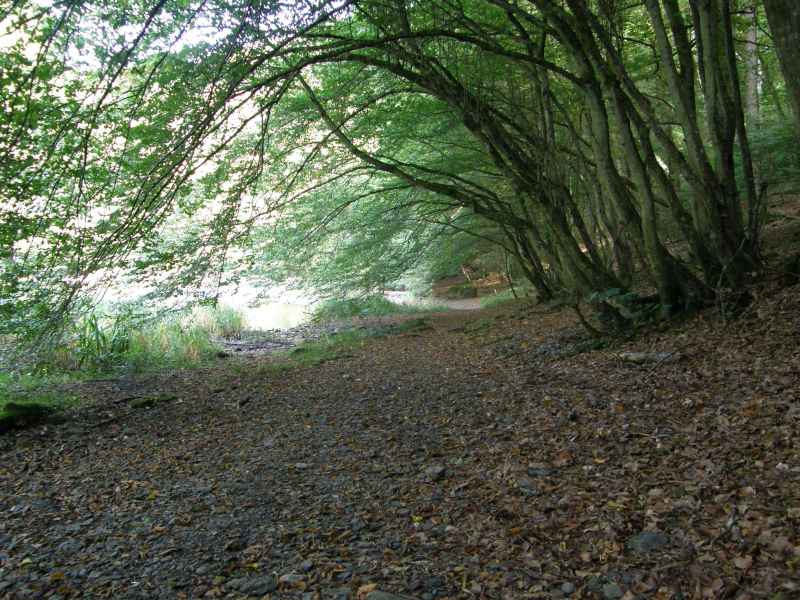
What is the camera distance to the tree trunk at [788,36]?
13.0 ft

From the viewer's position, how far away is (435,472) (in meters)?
3.35

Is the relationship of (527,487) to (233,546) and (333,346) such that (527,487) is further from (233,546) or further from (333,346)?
(333,346)

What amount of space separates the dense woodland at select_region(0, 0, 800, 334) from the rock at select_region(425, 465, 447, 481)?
7.05ft

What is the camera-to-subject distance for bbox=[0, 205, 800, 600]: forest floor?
2.23m

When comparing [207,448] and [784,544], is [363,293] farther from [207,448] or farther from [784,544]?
[784,544]

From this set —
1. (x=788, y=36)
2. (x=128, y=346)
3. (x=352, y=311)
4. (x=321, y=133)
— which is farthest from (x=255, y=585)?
(x=352, y=311)

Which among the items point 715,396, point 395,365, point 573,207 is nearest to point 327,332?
point 395,365

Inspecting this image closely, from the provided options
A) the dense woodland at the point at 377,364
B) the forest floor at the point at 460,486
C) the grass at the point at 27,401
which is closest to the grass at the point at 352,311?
the dense woodland at the point at 377,364

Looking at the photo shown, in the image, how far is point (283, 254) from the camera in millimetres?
8594

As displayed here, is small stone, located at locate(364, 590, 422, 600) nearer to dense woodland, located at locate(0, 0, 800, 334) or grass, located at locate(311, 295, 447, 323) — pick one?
dense woodland, located at locate(0, 0, 800, 334)

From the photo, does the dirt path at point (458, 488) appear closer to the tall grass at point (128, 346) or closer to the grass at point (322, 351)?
the tall grass at point (128, 346)

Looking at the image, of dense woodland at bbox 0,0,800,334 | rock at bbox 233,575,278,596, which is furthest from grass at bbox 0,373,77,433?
rock at bbox 233,575,278,596

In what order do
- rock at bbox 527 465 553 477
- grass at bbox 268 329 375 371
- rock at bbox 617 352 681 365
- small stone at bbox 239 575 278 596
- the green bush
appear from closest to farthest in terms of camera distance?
small stone at bbox 239 575 278 596 < rock at bbox 527 465 553 477 < rock at bbox 617 352 681 365 < grass at bbox 268 329 375 371 < the green bush

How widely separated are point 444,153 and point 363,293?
307cm
